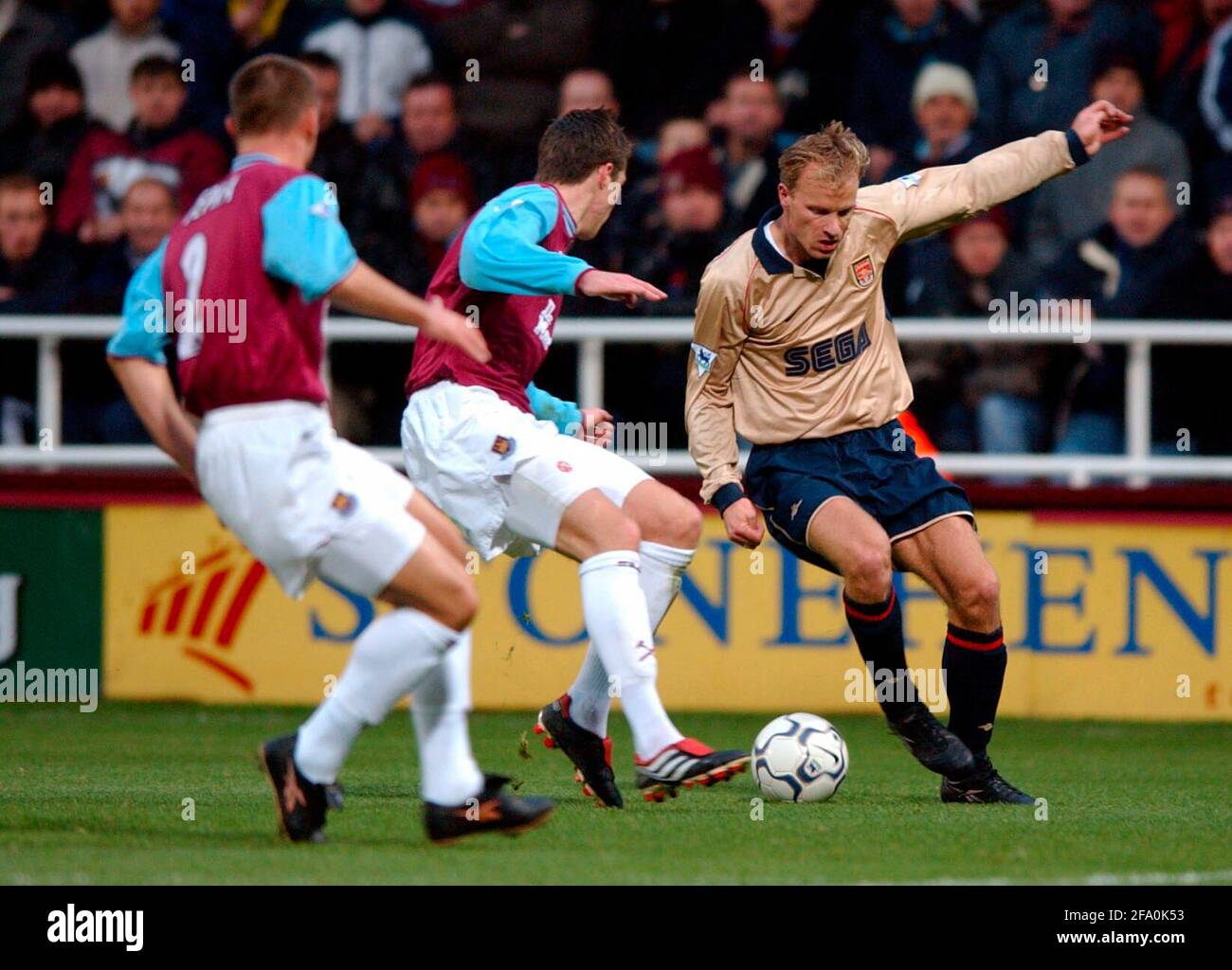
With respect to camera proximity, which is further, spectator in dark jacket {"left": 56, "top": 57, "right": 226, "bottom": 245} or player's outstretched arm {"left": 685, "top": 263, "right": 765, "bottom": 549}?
spectator in dark jacket {"left": 56, "top": 57, "right": 226, "bottom": 245}

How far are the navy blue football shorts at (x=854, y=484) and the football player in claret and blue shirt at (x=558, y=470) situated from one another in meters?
0.41

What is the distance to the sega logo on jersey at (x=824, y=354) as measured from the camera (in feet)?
22.6

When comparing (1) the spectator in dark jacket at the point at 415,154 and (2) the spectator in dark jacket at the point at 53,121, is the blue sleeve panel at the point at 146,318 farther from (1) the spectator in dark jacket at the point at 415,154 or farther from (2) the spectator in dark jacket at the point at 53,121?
(2) the spectator in dark jacket at the point at 53,121

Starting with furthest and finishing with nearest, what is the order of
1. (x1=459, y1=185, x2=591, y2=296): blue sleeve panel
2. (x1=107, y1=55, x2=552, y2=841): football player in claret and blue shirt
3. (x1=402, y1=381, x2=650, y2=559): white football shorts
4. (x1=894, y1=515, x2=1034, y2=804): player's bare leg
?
(x1=894, y1=515, x2=1034, y2=804): player's bare leg, (x1=402, y1=381, x2=650, y2=559): white football shorts, (x1=459, y1=185, x2=591, y2=296): blue sleeve panel, (x1=107, y1=55, x2=552, y2=841): football player in claret and blue shirt

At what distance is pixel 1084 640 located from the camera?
9680 millimetres

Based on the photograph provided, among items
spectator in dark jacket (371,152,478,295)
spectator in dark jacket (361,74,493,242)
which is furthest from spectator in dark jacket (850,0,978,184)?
spectator in dark jacket (371,152,478,295)

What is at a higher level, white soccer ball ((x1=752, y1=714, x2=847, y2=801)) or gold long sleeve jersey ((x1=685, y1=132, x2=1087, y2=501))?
gold long sleeve jersey ((x1=685, y1=132, x2=1087, y2=501))

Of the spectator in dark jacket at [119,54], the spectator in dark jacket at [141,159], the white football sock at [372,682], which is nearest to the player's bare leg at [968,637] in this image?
the white football sock at [372,682]

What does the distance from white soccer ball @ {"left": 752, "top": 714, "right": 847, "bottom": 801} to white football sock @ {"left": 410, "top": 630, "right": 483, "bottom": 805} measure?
1471 mm

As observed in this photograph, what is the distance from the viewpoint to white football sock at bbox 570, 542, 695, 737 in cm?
647

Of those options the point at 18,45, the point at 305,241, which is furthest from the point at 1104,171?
the point at 305,241

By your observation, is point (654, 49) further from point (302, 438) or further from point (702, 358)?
point (302, 438)

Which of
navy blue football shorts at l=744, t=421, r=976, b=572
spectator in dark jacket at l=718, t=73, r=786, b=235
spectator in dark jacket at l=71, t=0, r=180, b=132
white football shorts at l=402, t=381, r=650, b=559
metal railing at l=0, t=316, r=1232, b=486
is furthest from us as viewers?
spectator in dark jacket at l=71, t=0, r=180, b=132

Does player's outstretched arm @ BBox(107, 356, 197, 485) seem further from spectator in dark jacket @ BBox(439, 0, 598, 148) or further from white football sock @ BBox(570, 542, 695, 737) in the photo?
spectator in dark jacket @ BBox(439, 0, 598, 148)
